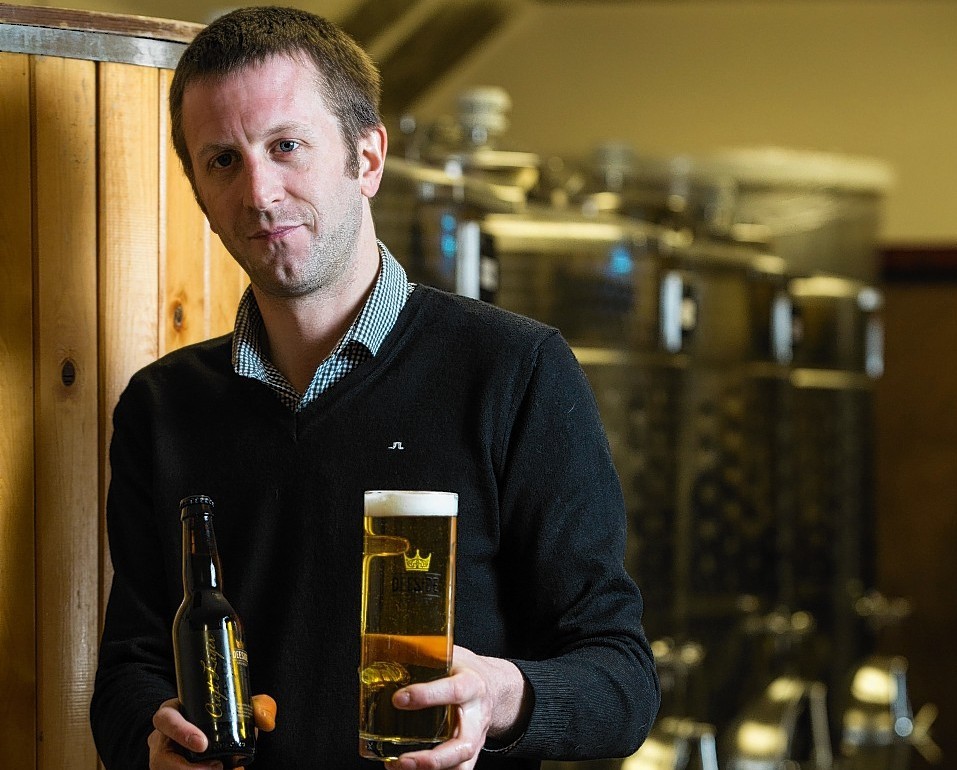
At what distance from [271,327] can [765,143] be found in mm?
5350

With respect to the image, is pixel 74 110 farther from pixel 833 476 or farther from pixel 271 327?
pixel 833 476

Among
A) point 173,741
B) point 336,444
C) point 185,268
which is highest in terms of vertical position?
point 185,268

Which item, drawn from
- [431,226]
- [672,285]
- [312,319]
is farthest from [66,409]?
[672,285]

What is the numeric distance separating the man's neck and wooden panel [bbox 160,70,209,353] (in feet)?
1.36

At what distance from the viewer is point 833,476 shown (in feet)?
19.4

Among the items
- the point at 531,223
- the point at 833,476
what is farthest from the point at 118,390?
the point at 833,476

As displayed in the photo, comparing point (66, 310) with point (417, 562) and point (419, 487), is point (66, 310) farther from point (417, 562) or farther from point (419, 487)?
point (417, 562)

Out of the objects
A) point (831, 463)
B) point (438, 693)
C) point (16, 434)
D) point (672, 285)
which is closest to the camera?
point (438, 693)

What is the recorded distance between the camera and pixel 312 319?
1591 millimetres

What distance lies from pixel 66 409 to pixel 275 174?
0.63m

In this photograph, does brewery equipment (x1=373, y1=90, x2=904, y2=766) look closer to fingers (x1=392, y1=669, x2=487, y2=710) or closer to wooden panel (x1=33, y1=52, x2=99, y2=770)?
wooden panel (x1=33, y1=52, x2=99, y2=770)

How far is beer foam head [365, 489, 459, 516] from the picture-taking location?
118 centimetres

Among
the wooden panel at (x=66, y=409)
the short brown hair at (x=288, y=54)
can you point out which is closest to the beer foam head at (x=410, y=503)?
the short brown hair at (x=288, y=54)

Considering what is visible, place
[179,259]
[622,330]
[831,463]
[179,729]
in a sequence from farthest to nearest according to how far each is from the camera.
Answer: [831,463]
[622,330]
[179,259]
[179,729]
